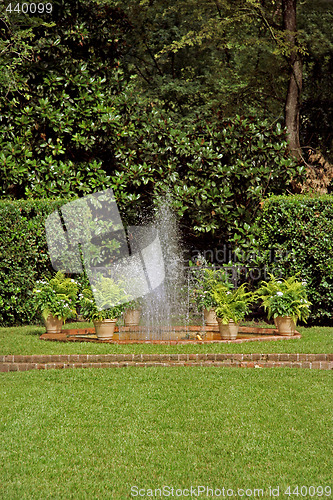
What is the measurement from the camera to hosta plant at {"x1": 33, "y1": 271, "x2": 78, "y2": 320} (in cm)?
945

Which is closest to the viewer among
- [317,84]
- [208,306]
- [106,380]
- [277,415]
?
[277,415]

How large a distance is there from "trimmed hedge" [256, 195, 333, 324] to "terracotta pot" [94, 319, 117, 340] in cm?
354

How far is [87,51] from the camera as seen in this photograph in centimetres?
1370

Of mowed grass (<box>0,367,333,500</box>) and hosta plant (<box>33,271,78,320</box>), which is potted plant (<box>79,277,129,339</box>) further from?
mowed grass (<box>0,367,333,500</box>)

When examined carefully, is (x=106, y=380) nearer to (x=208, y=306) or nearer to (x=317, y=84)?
(x=208, y=306)

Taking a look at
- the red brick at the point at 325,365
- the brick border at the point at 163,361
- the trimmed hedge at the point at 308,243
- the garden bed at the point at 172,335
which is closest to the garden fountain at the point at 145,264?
the garden bed at the point at 172,335

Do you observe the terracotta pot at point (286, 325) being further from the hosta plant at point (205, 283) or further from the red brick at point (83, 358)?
the red brick at point (83, 358)

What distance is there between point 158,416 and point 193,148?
7.72m

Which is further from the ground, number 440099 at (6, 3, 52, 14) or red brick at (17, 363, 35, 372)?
number 440099 at (6, 3, 52, 14)

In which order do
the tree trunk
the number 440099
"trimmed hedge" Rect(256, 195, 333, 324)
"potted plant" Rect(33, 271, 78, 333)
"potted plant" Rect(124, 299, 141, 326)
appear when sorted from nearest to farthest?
1. "potted plant" Rect(33, 271, 78, 333)
2. "potted plant" Rect(124, 299, 141, 326)
3. "trimmed hedge" Rect(256, 195, 333, 324)
4. the number 440099
5. the tree trunk

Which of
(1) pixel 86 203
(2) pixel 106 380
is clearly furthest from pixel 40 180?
(2) pixel 106 380

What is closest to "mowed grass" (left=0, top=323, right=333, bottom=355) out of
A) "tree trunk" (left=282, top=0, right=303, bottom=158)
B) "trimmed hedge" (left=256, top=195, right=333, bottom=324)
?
"trimmed hedge" (left=256, top=195, right=333, bottom=324)

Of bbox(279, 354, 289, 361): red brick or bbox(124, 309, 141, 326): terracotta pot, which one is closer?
bbox(279, 354, 289, 361): red brick

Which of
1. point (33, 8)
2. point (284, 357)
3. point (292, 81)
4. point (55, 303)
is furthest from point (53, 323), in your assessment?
point (292, 81)
